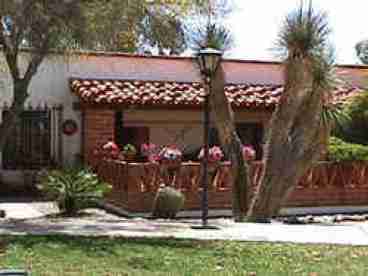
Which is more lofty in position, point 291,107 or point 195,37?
point 195,37

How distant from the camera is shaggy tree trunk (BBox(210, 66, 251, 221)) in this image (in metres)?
17.4

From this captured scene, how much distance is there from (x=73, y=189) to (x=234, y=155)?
3292 millimetres

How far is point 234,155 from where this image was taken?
17.6m

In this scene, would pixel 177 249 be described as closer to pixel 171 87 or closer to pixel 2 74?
pixel 2 74

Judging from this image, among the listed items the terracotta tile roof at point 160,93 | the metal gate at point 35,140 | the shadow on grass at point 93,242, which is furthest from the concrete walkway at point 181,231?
the metal gate at point 35,140

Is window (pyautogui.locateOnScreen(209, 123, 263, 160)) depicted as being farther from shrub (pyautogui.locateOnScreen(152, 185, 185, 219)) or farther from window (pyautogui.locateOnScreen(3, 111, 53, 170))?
shrub (pyautogui.locateOnScreen(152, 185, 185, 219))

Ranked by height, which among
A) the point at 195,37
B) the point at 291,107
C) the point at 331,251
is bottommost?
the point at 331,251

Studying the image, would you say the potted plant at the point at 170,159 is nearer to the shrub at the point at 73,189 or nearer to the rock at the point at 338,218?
the shrub at the point at 73,189

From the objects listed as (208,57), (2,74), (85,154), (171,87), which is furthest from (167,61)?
(208,57)

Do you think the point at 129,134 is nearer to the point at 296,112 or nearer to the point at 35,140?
the point at 35,140

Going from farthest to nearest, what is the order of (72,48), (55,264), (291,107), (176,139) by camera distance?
Result: 1. (176,139)
2. (291,107)
3. (72,48)
4. (55,264)

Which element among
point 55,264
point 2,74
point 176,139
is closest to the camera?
point 55,264

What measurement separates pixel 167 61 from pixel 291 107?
259 inches

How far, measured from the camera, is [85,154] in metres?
21.7
